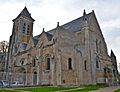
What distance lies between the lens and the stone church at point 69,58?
34.6 metres

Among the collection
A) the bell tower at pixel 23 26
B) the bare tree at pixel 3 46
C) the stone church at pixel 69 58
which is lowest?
the stone church at pixel 69 58

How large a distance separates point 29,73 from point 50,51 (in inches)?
327

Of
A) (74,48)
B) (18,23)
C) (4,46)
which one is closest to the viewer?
(74,48)

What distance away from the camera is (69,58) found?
36.3m

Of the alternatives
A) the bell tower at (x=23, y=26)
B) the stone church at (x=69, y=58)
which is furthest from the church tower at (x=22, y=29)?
the stone church at (x=69, y=58)

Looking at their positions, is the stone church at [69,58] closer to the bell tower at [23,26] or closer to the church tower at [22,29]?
the church tower at [22,29]

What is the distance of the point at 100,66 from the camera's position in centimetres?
3938

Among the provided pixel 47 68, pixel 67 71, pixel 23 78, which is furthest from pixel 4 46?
pixel 67 71

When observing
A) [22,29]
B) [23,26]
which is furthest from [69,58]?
[23,26]

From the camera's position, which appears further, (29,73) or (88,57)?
(29,73)

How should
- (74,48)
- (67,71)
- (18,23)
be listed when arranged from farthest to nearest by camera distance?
(18,23) < (74,48) < (67,71)

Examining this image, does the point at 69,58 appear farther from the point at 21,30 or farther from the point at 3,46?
the point at 3,46

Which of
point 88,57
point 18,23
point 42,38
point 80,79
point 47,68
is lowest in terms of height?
point 80,79

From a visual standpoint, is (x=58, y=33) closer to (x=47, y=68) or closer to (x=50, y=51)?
(x=50, y=51)
